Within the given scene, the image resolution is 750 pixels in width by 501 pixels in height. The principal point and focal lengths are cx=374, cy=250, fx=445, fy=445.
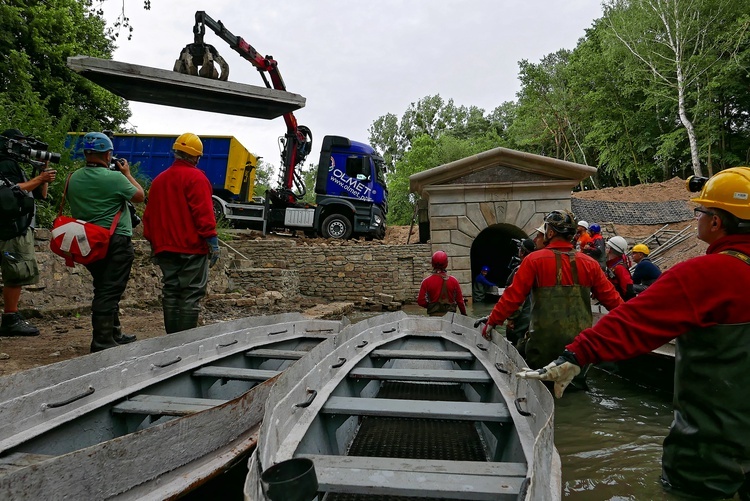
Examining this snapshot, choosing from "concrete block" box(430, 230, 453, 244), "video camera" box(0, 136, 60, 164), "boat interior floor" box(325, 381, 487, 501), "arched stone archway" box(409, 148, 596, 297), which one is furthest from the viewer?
"concrete block" box(430, 230, 453, 244)

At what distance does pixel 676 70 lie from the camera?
71.6 ft

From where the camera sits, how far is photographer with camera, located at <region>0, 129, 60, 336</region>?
12.0 feet

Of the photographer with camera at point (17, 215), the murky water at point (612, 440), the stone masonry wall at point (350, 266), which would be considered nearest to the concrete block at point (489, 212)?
the stone masonry wall at point (350, 266)

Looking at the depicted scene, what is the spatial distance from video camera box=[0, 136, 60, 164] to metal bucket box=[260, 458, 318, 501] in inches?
134

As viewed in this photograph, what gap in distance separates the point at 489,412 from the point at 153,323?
5280mm

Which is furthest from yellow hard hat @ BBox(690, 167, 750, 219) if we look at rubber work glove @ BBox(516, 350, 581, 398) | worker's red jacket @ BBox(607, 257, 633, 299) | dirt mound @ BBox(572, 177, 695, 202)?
dirt mound @ BBox(572, 177, 695, 202)

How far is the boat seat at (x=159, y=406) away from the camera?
2119 millimetres

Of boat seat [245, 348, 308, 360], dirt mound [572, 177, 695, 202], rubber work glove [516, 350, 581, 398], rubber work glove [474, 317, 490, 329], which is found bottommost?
boat seat [245, 348, 308, 360]

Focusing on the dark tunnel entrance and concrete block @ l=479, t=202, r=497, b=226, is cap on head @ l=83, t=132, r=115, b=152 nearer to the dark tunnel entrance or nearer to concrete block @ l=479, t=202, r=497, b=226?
concrete block @ l=479, t=202, r=497, b=226

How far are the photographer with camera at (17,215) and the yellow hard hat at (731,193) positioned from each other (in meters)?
4.27

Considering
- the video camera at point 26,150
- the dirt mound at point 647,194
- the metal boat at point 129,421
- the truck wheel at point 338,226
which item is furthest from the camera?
the dirt mound at point 647,194

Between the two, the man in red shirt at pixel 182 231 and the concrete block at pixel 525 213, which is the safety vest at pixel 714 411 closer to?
the man in red shirt at pixel 182 231

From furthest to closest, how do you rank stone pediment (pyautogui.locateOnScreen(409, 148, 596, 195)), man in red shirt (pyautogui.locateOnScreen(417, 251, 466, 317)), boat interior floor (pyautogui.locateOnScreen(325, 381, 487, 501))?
stone pediment (pyautogui.locateOnScreen(409, 148, 596, 195)) → man in red shirt (pyautogui.locateOnScreen(417, 251, 466, 317)) → boat interior floor (pyautogui.locateOnScreen(325, 381, 487, 501))

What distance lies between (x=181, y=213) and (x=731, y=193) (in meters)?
3.57
